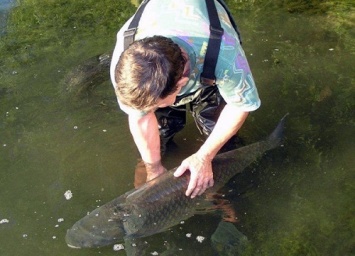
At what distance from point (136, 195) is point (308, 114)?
177cm

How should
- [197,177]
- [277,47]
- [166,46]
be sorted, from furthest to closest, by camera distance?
[277,47] < [197,177] < [166,46]

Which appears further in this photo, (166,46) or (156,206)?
(156,206)

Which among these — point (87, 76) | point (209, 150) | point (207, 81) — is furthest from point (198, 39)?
point (87, 76)

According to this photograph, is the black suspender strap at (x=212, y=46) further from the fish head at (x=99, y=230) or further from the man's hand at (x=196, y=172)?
the fish head at (x=99, y=230)

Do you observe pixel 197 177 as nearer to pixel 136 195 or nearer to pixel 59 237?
pixel 136 195

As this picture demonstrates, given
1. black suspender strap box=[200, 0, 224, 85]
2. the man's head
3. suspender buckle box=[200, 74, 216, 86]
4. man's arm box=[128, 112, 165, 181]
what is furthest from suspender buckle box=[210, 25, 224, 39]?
man's arm box=[128, 112, 165, 181]

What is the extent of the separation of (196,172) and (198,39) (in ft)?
2.66

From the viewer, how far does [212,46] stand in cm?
296

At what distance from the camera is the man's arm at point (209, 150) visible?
3213mm

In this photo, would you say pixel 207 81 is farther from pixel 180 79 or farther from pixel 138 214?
pixel 138 214

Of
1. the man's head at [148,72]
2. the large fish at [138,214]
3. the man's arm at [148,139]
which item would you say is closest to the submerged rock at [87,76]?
the man's arm at [148,139]

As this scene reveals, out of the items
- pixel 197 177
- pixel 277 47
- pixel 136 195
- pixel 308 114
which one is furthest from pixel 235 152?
pixel 277 47

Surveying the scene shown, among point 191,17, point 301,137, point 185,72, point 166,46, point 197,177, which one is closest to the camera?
point 166,46

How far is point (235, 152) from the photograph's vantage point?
12.4 ft
